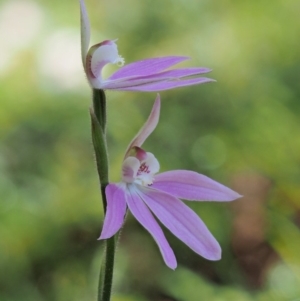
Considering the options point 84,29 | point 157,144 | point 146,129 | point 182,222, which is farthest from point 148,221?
point 157,144

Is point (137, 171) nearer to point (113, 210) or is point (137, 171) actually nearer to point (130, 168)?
point (130, 168)

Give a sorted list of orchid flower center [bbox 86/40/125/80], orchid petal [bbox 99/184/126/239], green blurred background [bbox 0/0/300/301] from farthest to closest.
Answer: green blurred background [bbox 0/0/300/301] → orchid flower center [bbox 86/40/125/80] → orchid petal [bbox 99/184/126/239]

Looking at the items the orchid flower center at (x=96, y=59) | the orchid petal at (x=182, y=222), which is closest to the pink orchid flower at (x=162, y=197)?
the orchid petal at (x=182, y=222)

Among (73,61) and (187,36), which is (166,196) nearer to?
(73,61)

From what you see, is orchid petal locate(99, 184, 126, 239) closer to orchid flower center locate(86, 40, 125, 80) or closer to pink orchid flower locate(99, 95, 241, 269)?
pink orchid flower locate(99, 95, 241, 269)

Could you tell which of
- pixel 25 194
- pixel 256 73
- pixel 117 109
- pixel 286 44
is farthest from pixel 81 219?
pixel 286 44

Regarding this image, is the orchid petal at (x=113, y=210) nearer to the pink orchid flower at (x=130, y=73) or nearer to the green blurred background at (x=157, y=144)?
the pink orchid flower at (x=130, y=73)

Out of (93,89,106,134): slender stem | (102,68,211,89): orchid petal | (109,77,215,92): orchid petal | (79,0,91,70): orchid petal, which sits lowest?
(93,89,106,134): slender stem

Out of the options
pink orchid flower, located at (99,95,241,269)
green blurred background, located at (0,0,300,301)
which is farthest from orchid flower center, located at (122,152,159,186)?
green blurred background, located at (0,0,300,301)
